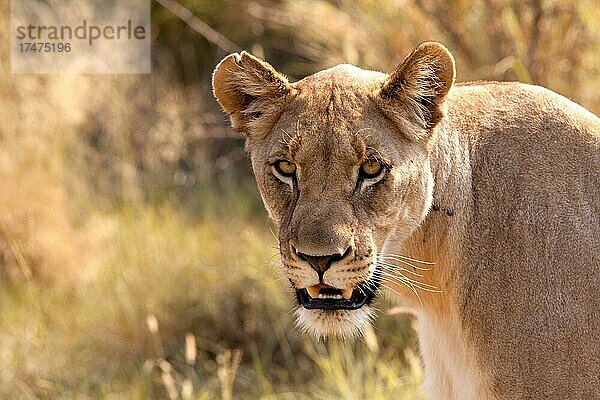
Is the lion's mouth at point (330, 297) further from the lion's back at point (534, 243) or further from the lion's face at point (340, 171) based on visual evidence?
the lion's back at point (534, 243)

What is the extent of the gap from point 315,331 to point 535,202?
805 millimetres

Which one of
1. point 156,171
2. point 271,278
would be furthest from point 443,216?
point 156,171

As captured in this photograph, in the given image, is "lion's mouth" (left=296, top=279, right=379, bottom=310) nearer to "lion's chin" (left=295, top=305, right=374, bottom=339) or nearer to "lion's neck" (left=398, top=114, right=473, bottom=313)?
"lion's chin" (left=295, top=305, right=374, bottom=339)

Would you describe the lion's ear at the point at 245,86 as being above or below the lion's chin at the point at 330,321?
above

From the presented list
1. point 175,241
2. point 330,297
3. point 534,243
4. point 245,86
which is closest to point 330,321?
point 330,297

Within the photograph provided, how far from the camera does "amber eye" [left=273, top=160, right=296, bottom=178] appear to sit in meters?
3.35

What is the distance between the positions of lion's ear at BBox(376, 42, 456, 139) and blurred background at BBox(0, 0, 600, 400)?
2.07m

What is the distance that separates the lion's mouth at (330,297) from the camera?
11.0 ft

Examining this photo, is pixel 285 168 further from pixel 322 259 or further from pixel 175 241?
pixel 175 241

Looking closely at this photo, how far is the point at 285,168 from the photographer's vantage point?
3365 millimetres

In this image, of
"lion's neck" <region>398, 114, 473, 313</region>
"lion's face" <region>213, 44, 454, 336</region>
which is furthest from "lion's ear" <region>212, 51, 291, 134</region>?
"lion's neck" <region>398, 114, 473, 313</region>

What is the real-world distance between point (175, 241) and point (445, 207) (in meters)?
3.94

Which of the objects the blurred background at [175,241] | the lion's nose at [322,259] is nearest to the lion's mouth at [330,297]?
the lion's nose at [322,259]

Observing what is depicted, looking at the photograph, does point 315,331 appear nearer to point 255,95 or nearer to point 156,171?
point 255,95
